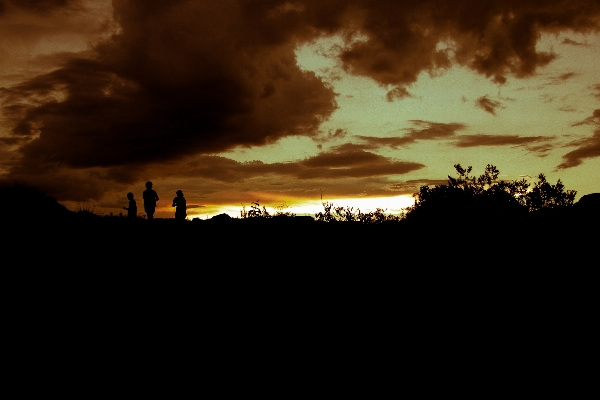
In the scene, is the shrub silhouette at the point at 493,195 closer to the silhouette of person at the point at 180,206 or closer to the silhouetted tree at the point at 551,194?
the silhouetted tree at the point at 551,194

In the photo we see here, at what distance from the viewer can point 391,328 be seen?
11.7 m

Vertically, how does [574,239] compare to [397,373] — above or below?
above

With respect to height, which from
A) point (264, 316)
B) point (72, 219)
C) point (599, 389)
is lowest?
point (599, 389)

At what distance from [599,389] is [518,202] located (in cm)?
3123

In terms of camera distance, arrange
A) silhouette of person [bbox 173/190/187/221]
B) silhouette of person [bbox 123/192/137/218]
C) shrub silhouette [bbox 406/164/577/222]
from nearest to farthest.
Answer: silhouette of person [bbox 173/190/187/221] < silhouette of person [bbox 123/192/137/218] < shrub silhouette [bbox 406/164/577/222]

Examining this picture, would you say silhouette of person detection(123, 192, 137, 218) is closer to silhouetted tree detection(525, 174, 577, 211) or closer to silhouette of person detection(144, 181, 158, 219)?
silhouette of person detection(144, 181, 158, 219)

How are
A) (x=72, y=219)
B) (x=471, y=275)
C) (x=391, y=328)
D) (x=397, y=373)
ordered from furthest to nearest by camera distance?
(x=72, y=219), (x=471, y=275), (x=391, y=328), (x=397, y=373)

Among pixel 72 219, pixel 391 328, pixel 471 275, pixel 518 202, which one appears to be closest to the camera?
pixel 391 328

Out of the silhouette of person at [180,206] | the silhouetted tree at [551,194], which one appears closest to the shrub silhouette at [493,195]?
the silhouetted tree at [551,194]

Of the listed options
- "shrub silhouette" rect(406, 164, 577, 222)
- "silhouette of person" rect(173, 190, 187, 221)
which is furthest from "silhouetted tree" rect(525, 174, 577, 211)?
"silhouette of person" rect(173, 190, 187, 221)

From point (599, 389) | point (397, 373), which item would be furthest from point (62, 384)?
point (599, 389)

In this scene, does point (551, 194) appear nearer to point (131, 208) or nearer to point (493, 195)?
point (493, 195)

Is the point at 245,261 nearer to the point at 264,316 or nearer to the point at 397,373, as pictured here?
the point at 264,316

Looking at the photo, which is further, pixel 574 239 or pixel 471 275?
pixel 574 239
